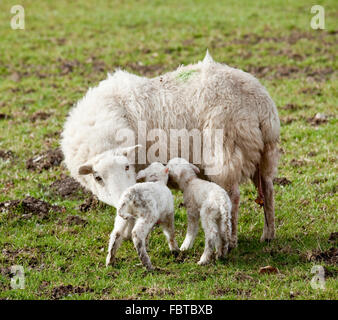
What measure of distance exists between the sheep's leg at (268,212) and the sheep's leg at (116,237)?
171 centimetres

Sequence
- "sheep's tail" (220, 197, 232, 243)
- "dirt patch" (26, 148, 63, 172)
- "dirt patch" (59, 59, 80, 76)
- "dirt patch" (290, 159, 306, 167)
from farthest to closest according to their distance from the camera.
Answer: "dirt patch" (59, 59, 80, 76)
"dirt patch" (26, 148, 63, 172)
"dirt patch" (290, 159, 306, 167)
"sheep's tail" (220, 197, 232, 243)

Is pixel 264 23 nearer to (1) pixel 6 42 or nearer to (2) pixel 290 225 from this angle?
(1) pixel 6 42

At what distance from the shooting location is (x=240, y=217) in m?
7.31

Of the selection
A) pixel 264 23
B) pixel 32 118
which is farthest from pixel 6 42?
pixel 264 23

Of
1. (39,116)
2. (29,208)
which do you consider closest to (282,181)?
(29,208)

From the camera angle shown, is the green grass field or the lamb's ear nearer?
the green grass field

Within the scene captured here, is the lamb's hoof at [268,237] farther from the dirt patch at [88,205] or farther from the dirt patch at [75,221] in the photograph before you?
the dirt patch at [88,205]

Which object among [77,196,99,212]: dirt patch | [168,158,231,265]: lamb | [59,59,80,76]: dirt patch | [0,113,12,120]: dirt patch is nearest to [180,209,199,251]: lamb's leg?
[168,158,231,265]: lamb

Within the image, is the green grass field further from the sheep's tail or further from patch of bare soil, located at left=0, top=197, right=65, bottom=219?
the sheep's tail

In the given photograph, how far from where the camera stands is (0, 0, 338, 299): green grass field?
5652mm

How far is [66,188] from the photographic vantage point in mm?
8258

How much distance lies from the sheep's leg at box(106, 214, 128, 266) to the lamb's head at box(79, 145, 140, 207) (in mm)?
246

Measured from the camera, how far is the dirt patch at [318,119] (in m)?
10.2

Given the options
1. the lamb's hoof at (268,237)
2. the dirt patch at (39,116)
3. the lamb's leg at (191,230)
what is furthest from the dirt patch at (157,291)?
the dirt patch at (39,116)
